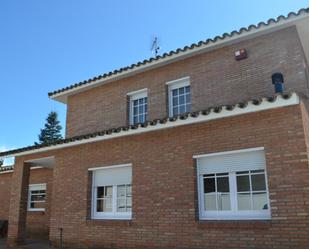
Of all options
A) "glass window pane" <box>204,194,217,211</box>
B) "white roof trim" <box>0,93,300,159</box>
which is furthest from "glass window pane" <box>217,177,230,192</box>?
"white roof trim" <box>0,93,300,159</box>

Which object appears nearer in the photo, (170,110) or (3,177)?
(170,110)

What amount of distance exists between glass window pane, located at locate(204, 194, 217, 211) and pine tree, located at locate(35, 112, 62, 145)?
139 ft

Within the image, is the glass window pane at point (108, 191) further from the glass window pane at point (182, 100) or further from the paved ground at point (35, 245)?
the glass window pane at point (182, 100)

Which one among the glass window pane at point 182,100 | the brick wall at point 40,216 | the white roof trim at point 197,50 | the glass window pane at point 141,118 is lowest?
the brick wall at point 40,216

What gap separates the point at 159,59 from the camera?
12547mm

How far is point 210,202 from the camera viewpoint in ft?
28.7

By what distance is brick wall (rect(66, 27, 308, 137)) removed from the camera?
33.6 feet

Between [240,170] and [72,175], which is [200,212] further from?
[72,175]

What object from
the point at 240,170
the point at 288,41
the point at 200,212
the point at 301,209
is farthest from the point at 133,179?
the point at 288,41

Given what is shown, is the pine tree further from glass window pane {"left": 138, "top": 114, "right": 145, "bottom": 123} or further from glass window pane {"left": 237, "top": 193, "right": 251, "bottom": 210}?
glass window pane {"left": 237, "top": 193, "right": 251, "bottom": 210}

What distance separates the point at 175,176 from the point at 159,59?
5.15 m

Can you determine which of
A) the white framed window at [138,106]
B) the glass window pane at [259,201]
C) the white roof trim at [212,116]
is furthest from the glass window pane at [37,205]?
the glass window pane at [259,201]

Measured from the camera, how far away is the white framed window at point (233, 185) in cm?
809

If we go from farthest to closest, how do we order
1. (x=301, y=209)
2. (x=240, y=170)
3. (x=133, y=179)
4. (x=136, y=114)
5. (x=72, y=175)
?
1. (x=136, y=114)
2. (x=72, y=175)
3. (x=133, y=179)
4. (x=240, y=170)
5. (x=301, y=209)
